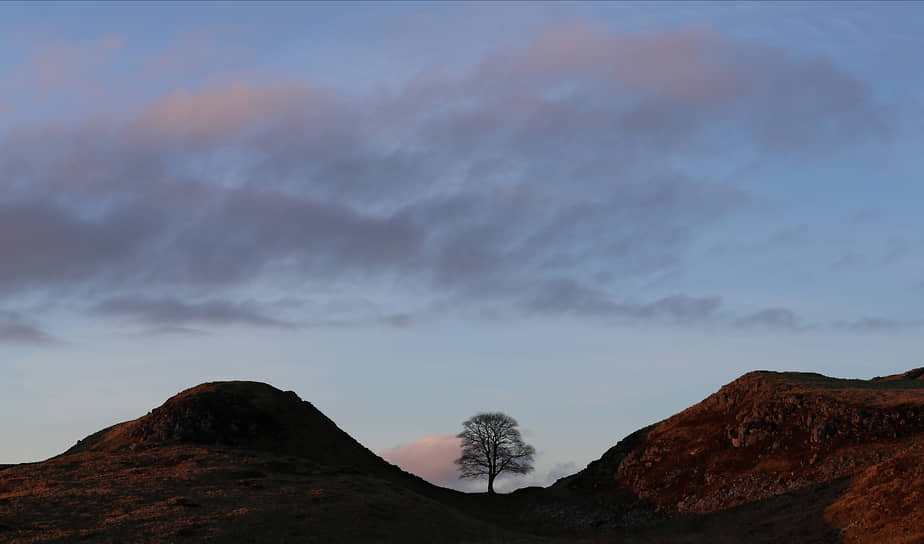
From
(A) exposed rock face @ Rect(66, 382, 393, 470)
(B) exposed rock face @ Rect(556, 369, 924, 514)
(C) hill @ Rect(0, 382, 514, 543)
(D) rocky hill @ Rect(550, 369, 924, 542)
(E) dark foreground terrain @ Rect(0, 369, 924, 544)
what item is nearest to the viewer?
(C) hill @ Rect(0, 382, 514, 543)

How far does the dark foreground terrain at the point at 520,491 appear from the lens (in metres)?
62.7

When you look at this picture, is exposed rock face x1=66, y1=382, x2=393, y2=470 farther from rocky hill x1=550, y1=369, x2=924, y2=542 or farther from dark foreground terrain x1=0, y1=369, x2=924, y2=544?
rocky hill x1=550, y1=369, x2=924, y2=542

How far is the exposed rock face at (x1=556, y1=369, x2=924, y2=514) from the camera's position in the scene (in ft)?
250

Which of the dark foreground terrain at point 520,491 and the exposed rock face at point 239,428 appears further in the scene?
the exposed rock face at point 239,428

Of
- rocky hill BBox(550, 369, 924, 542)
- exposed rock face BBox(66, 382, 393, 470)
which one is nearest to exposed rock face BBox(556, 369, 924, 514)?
rocky hill BBox(550, 369, 924, 542)

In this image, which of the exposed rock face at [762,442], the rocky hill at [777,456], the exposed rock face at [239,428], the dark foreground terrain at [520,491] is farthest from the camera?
the exposed rock face at [239,428]

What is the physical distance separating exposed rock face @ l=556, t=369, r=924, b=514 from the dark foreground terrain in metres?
0.21

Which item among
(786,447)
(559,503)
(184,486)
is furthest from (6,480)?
(786,447)

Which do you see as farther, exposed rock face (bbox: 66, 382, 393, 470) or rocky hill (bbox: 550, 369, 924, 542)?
exposed rock face (bbox: 66, 382, 393, 470)

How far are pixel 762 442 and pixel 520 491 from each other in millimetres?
39945

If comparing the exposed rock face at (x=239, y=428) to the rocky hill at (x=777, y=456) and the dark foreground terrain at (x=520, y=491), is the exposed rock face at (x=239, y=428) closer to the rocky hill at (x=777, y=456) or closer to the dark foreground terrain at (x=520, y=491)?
the dark foreground terrain at (x=520, y=491)

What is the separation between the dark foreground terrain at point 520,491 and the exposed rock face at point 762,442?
8.4 inches

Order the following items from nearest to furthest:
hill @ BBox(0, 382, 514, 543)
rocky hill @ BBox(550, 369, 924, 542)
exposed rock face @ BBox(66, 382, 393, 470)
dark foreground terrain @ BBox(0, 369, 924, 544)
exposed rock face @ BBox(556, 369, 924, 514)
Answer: hill @ BBox(0, 382, 514, 543), dark foreground terrain @ BBox(0, 369, 924, 544), rocky hill @ BBox(550, 369, 924, 542), exposed rock face @ BBox(556, 369, 924, 514), exposed rock face @ BBox(66, 382, 393, 470)

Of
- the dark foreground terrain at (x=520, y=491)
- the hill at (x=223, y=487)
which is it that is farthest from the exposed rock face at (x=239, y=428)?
the dark foreground terrain at (x=520, y=491)
